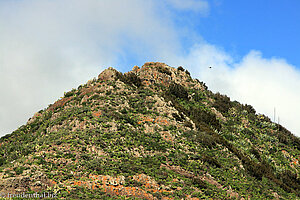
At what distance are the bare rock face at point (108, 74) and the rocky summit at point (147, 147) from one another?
185 mm


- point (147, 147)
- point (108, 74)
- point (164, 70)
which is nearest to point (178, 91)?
point (164, 70)

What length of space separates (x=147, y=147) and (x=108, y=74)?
20.8 meters

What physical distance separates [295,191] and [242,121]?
16.9 metres

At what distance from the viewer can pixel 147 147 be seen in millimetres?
36000

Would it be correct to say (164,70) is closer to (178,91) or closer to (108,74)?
(178,91)

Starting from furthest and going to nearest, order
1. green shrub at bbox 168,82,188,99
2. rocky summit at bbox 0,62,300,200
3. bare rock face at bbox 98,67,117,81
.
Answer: green shrub at bbox 168,82,188,99, bare rock face at bbox 98,67,117,81, rocky summit at bbox 0,62,300,200

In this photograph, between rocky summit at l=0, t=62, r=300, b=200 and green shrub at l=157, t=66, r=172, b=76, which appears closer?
rocky summit at l=0, t=62, r=300, b=200

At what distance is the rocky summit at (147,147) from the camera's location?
90.0 feet

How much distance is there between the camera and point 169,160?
113ft

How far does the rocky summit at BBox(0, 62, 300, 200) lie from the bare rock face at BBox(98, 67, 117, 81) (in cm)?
18

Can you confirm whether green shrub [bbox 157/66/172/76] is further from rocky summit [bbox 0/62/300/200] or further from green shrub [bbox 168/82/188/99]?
green shrub [bbox 168/82/188/99]

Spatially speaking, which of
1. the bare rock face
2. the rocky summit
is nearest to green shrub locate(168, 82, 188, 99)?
the rocky summit

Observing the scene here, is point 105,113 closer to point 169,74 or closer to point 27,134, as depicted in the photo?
point 27,134

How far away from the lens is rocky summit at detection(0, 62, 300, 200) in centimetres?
2742
